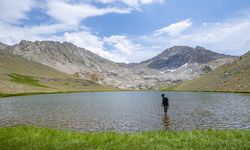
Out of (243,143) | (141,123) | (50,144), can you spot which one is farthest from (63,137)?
(141,123)

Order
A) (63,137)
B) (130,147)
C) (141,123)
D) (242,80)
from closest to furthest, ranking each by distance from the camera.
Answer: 1. (130,147)
2. (63,137)
3. (141,123)
4. (242,80)

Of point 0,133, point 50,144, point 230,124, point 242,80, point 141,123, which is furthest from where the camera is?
point 242,80

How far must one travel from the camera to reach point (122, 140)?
76.1 ft

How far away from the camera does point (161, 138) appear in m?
23.4

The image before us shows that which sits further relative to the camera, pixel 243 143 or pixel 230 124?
pixel 230 124

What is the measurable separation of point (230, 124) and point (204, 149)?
2624cm

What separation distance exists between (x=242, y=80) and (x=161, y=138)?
189m

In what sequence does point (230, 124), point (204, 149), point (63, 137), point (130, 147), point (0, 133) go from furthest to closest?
point (230, 124), point (0, 133), point (63, 137), point (130, 147), point (204, 149)

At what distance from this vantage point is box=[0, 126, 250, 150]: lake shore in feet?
67.1

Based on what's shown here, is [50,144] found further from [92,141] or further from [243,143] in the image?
[243,143]

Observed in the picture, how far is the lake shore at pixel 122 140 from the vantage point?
2044 cm

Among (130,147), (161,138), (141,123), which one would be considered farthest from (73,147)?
(141,123)

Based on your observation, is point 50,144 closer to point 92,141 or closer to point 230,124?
point 92,141

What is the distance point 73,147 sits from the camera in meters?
20.9
